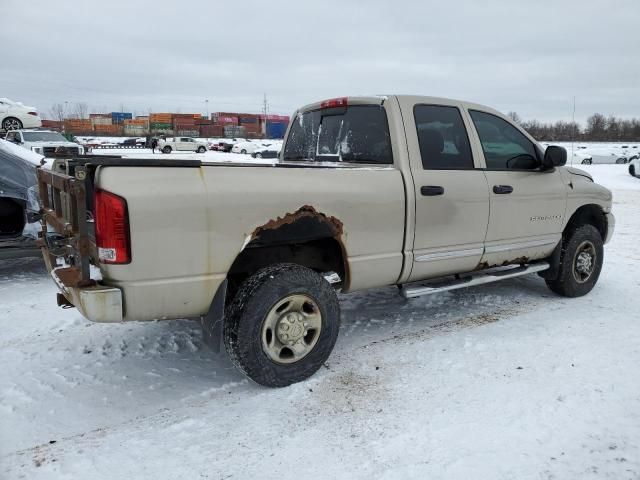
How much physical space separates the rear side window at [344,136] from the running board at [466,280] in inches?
40.9

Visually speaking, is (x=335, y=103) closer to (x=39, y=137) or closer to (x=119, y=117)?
(x=39, y=137)

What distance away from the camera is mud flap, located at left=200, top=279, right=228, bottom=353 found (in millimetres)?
3178

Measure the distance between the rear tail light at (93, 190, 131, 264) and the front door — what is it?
294cm

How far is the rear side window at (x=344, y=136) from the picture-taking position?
4.04m

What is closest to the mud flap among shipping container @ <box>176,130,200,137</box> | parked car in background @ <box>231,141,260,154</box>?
parked car in background @ <box>231,141,260,154</box>

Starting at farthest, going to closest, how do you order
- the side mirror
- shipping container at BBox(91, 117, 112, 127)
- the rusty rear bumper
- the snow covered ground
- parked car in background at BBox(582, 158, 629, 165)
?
shipping container at BBox(91, 117, 112, 127) < parked car in background at BBox(582, 158, 629, 165) < the side mirror < the rusty rear bumper < the snow covered ground

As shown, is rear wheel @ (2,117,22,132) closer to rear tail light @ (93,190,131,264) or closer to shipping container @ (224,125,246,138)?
rear tail light @ (93,190,131,264)

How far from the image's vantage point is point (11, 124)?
2053cm

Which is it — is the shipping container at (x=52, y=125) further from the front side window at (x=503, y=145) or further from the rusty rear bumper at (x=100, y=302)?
the rusty rear bumper at (x=100, y=302)

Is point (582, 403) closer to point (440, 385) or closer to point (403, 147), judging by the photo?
point (440, 385)

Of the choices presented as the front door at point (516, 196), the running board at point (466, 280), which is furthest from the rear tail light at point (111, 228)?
the front door at point (516, 196)

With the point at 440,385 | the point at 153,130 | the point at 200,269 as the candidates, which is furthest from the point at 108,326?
the point at 153,130

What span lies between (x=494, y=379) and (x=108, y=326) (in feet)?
10.3

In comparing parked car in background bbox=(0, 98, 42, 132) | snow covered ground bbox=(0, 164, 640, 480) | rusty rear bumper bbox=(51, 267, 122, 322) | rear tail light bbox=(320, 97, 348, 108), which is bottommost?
snow covered ground bbox=(0, 164, 640, 480)
